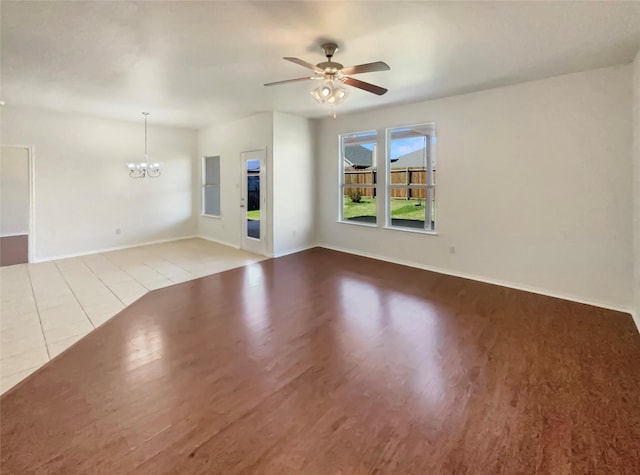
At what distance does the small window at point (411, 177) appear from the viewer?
5301 mm

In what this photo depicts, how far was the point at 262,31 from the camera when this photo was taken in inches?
109

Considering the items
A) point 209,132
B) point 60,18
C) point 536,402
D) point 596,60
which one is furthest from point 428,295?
point 209,132

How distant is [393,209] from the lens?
5949 mm

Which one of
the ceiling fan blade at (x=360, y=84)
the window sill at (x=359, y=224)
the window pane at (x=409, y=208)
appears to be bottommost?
the window sill at (x=359, y=224)

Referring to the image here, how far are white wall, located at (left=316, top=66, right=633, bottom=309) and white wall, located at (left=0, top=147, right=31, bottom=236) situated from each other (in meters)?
9.61

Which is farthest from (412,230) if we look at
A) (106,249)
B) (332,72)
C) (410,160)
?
(106,249)

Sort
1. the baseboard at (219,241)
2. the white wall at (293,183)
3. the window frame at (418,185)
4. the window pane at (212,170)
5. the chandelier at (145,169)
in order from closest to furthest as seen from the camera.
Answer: the window frame at (418,185)
the white wall at (293,183)
the chandelier at (145,169)
the baseboard at (219,241)
the window pane at (212,170)

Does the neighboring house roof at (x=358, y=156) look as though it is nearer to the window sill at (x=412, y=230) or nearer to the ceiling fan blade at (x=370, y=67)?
the window sill at (x=412, y=230)

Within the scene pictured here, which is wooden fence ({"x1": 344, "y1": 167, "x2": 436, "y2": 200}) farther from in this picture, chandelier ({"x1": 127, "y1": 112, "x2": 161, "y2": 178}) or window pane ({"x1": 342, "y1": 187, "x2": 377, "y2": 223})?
chandelier ({"x1": 127, "y1": 112, "x2": 161, "y2": 178})

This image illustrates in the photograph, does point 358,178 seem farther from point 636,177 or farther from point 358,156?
point 636,177

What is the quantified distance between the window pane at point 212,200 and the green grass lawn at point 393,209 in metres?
3.24

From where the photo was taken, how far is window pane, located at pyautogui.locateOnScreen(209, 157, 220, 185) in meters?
7.67

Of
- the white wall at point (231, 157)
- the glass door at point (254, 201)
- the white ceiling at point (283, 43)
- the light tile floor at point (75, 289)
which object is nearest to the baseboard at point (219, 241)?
the white wall at point (231, 157)

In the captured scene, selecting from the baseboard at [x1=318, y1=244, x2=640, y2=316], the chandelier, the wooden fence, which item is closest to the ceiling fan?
the wooden fence
